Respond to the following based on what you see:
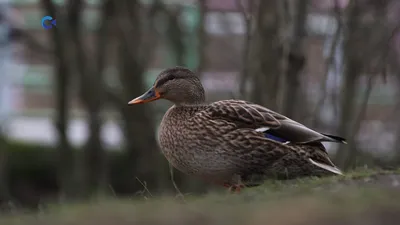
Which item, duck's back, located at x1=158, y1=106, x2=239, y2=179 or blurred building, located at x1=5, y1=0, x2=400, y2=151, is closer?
duck's back, located at x1=158, y1=106, x2=239, y2=179

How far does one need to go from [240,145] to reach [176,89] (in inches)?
44.0

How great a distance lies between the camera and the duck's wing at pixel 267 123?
260 inches

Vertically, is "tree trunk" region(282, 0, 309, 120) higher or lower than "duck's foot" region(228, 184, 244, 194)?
higher

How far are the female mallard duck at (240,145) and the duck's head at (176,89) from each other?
375 millimetres

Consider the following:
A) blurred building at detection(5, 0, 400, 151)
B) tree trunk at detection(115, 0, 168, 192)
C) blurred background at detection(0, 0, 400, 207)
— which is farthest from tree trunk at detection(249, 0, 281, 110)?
tree trunk at detection(115, 0, 168, 192)

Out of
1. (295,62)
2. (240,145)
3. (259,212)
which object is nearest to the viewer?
(259,212)

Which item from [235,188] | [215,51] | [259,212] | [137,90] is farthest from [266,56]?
[215,51]

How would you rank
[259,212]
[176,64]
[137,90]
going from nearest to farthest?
[259,212] < [137,90] < [176,64]

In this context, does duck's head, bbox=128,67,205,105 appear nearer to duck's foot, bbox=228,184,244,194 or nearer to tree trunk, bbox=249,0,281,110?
duck's foot, bbox=228,184,244,194

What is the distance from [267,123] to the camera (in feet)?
21.8

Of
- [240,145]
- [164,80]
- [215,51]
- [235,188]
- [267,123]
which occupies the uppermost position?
[164,80]

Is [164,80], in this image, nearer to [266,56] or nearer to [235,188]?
→ [235,188]

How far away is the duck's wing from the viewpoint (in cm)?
660

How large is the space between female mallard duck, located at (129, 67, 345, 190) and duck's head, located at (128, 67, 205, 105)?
375 mm
